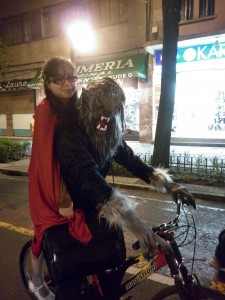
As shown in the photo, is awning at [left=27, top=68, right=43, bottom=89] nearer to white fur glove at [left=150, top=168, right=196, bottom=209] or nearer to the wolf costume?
white fur glove at [left=150, top=168, right=196, bottom=209]

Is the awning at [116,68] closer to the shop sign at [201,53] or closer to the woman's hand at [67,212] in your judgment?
the shop sign at [201,53]

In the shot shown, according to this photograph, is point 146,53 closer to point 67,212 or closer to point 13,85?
point 13,85

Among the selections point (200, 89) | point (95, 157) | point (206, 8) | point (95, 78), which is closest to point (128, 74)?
point (95, 78)

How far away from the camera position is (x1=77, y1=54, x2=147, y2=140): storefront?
14562 mm

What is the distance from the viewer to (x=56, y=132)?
2.06m

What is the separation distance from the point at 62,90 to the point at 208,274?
106 inches

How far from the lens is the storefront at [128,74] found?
14.6 meters

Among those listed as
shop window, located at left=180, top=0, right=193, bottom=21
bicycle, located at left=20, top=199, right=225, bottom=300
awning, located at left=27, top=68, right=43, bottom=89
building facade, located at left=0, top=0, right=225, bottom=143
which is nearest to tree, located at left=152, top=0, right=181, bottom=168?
building facade, located at left=0, top=0, right=225, bottom=143

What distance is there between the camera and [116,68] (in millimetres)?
14953

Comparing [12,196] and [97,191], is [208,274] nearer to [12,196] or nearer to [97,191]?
[97,191]

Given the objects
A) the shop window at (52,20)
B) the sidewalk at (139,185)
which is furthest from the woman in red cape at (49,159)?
the shop window at (52,20)

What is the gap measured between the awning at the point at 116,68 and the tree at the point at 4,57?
5.49m

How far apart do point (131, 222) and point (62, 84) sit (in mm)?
1104

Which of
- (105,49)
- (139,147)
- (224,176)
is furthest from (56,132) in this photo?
(105,49)
